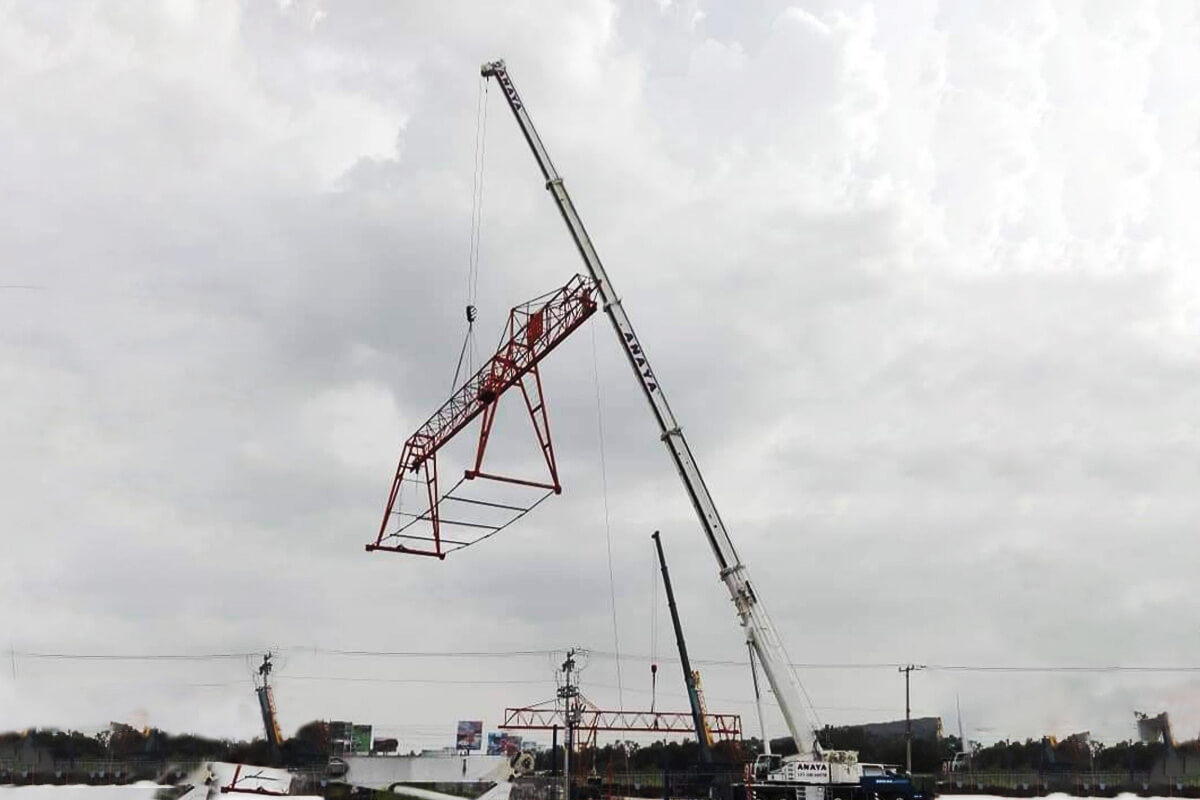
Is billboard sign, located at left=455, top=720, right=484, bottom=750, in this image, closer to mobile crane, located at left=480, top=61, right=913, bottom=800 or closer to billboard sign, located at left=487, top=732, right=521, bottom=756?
billboard sign, located at left=487, top=732, right=521, bottom=756

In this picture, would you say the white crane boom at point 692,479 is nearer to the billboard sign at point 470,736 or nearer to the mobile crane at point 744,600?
the mobile crane at point 744,600

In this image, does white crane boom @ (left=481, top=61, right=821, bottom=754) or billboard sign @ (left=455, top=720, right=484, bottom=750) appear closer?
white crane boom @ (left=481, top=61, right=821, bottom=754)

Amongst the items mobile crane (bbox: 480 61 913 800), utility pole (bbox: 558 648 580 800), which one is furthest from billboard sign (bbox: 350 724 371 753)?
mobile crane (bbox: 480 61 913 800)

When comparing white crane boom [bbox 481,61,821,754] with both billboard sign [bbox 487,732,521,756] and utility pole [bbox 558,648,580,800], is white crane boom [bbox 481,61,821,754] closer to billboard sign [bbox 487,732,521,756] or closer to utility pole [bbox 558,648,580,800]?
utility pole [bbox 558,648,580,800]

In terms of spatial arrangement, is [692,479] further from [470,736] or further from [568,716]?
[470,736]

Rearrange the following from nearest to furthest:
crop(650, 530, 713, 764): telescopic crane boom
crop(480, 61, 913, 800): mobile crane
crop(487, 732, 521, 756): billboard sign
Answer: crop(480, 61, 913, 800): mobile crane
crop(650, 530, 713, 764): telescopic crane boom
crop(487, 732, 521, 756): billboard sign

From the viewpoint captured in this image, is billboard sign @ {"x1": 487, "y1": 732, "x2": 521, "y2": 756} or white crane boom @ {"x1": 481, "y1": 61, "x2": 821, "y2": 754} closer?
white crane boom @ {"x1": 481, "y1": 61, "x2": 821, "y2": 754}

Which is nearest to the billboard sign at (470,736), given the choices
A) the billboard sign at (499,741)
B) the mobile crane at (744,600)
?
the billboard sign at (499,741)

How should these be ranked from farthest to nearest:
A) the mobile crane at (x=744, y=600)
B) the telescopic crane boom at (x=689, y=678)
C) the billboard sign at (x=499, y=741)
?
the billboard sign at (x=499, y=741)
the telescopic crane boom at (x=689, y=678)
the mobile crane at (x=744, y=600)

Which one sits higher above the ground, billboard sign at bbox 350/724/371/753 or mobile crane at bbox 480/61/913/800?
mobile crane at bbox 480/61/913/800

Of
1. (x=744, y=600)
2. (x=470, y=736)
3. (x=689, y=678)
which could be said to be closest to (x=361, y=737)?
(x=470, y=736)

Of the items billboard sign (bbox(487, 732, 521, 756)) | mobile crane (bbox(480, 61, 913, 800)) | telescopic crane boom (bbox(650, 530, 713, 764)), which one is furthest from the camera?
billboard sign (bbox(487, 732, 521, 756))

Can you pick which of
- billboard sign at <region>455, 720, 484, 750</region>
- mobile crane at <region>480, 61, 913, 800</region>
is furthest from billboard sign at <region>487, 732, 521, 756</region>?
mobile crane at <region>480, 61, 913, 800</region>

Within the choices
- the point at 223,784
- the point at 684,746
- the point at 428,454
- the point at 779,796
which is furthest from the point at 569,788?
the point at 684,746
